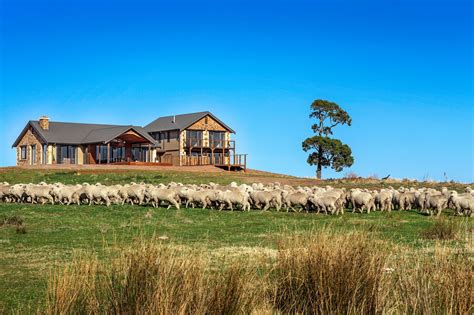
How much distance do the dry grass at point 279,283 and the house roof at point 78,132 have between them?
53.8 meters

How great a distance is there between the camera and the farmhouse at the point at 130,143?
6444 cm

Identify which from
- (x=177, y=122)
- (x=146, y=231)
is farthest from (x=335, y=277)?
(x=177, y=122)

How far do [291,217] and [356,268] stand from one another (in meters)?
14.9

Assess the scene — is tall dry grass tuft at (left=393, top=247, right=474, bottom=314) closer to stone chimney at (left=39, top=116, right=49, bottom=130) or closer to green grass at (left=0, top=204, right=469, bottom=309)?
green grass at (left=0, top=204, right=469, bottom=309)

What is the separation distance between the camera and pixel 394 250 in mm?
9820

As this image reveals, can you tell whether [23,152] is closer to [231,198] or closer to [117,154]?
[117,154]

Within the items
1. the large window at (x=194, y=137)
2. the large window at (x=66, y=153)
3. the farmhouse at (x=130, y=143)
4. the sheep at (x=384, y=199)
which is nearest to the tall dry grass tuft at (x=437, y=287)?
the sheep at (x=384, y=199)

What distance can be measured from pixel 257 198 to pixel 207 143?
1727 inches

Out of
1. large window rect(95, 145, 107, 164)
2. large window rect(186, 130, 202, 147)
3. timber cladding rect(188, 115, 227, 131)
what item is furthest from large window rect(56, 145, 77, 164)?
timber cladding rect(188, 115, 227, 131)

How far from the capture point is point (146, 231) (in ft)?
55.0

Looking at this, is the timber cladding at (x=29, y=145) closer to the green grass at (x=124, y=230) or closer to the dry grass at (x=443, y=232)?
the green grass at (x=124, y=230)

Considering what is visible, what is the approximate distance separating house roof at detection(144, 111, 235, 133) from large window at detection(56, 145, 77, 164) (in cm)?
1083

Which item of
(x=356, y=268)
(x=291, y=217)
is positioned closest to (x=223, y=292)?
(x=356, y=268)

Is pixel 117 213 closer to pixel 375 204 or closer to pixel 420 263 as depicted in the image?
pixel 375 204
